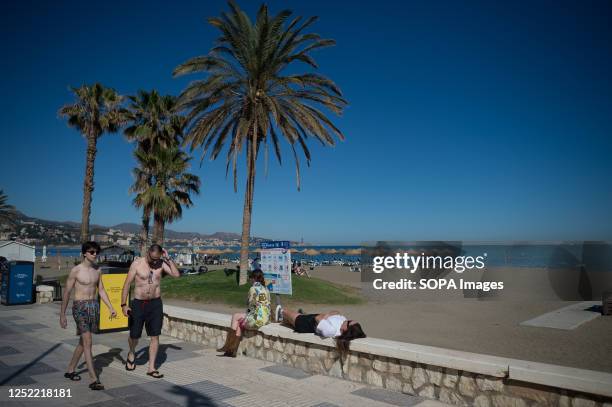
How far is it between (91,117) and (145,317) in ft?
72.6

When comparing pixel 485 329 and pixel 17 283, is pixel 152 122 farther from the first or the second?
pixel 485 329

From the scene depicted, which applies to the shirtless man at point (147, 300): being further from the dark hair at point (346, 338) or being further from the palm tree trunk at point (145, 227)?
the palm tree trunk at point (145, 227)

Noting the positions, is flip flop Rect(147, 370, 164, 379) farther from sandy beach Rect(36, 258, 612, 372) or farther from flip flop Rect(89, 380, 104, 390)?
sandy beach Rect(36, 258, 612, 372)

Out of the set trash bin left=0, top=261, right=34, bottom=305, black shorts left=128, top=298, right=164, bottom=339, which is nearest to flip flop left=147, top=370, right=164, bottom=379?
black shorts left=128, top=298, right=164, bottom=339

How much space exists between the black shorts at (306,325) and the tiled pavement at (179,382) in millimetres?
582

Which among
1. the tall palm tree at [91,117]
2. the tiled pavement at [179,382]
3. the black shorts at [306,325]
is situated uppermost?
the tall palm tree at [91,117]

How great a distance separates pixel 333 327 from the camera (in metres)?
6.12

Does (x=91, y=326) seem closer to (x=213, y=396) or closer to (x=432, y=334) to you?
(x=213, y=396)

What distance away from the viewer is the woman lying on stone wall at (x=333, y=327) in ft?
19.4

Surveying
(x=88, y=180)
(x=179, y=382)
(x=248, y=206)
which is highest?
(x=88, y=180)

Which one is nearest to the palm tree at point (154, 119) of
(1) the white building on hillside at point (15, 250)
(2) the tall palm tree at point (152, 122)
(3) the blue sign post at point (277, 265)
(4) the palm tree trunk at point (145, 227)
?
(2) the tall palm tree at point (152, 122)

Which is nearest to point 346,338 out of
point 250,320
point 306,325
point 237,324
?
point 306,325

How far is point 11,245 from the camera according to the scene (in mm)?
26625

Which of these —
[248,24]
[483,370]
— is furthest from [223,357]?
[248,24]
